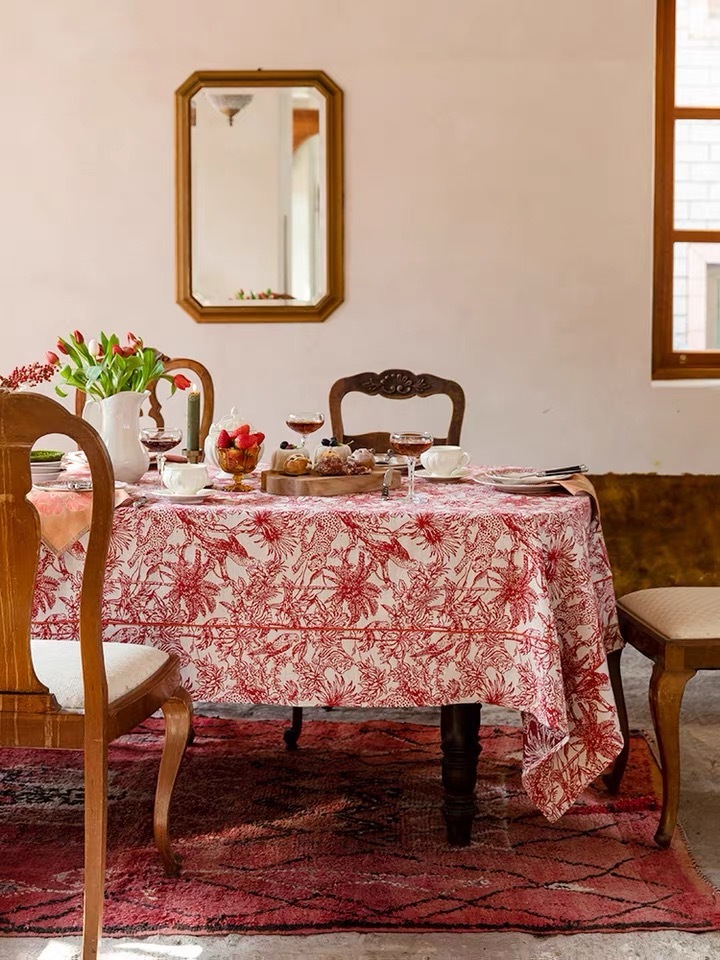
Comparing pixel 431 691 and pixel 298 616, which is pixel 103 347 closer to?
pixel 298 616

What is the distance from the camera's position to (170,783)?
2.14 meters

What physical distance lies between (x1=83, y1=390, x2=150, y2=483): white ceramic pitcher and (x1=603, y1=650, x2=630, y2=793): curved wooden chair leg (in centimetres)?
116

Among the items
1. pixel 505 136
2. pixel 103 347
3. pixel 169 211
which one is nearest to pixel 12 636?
pixel 103 347

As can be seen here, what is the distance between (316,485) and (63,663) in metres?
0.68

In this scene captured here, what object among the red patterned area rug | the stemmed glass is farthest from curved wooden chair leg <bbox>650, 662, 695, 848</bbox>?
the stemmed glass

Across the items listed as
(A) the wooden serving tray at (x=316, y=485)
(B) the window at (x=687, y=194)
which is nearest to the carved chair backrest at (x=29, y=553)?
(A) the wooden serving tray at (x=316, y=485)

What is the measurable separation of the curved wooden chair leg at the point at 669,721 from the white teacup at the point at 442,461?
669 mm

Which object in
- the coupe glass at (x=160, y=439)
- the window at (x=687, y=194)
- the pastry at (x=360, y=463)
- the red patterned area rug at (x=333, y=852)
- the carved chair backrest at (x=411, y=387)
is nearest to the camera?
the red patterned area rug at (x=333, y=852)

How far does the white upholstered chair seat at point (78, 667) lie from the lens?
6.08ft

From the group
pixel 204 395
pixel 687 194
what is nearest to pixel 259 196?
pixel 204 395

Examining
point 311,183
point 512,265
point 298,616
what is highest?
point 311,183

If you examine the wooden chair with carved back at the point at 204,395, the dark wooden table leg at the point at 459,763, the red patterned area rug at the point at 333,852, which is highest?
the wooden chair with carved back at the point at 204,395

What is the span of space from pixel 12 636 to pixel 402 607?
2.44 feet

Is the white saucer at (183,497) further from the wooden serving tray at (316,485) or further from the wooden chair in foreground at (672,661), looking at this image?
the wooden chair in foreground at (672,661)
